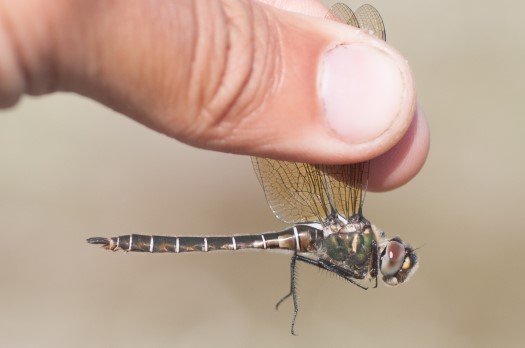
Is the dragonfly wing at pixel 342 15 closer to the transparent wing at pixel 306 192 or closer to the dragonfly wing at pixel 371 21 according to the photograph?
the dragonfly wing at pixel 371 21

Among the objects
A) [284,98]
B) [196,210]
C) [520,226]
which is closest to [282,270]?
[196,210]

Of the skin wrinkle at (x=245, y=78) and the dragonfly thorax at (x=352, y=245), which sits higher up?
the skin wrinkle at (x=245, y=78)

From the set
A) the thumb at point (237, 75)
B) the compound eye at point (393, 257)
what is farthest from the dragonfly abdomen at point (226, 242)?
the thumb at point (237, 75)

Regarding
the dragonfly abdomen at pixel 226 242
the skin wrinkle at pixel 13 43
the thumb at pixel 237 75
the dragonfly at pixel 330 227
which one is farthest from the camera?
the dragonfly at pixel 330 227

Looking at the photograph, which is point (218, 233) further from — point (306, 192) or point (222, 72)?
point (222, 72)

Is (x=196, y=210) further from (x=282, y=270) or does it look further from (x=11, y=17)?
(x=11, y=17)

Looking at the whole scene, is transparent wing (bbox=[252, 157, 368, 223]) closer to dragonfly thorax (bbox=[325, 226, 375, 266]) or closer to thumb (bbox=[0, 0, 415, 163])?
dragonfly thorax (bbox=[325, 226, 375, 266])

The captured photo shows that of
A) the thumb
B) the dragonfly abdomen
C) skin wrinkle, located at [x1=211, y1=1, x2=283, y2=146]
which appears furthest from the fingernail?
the dragonfly abdomen
